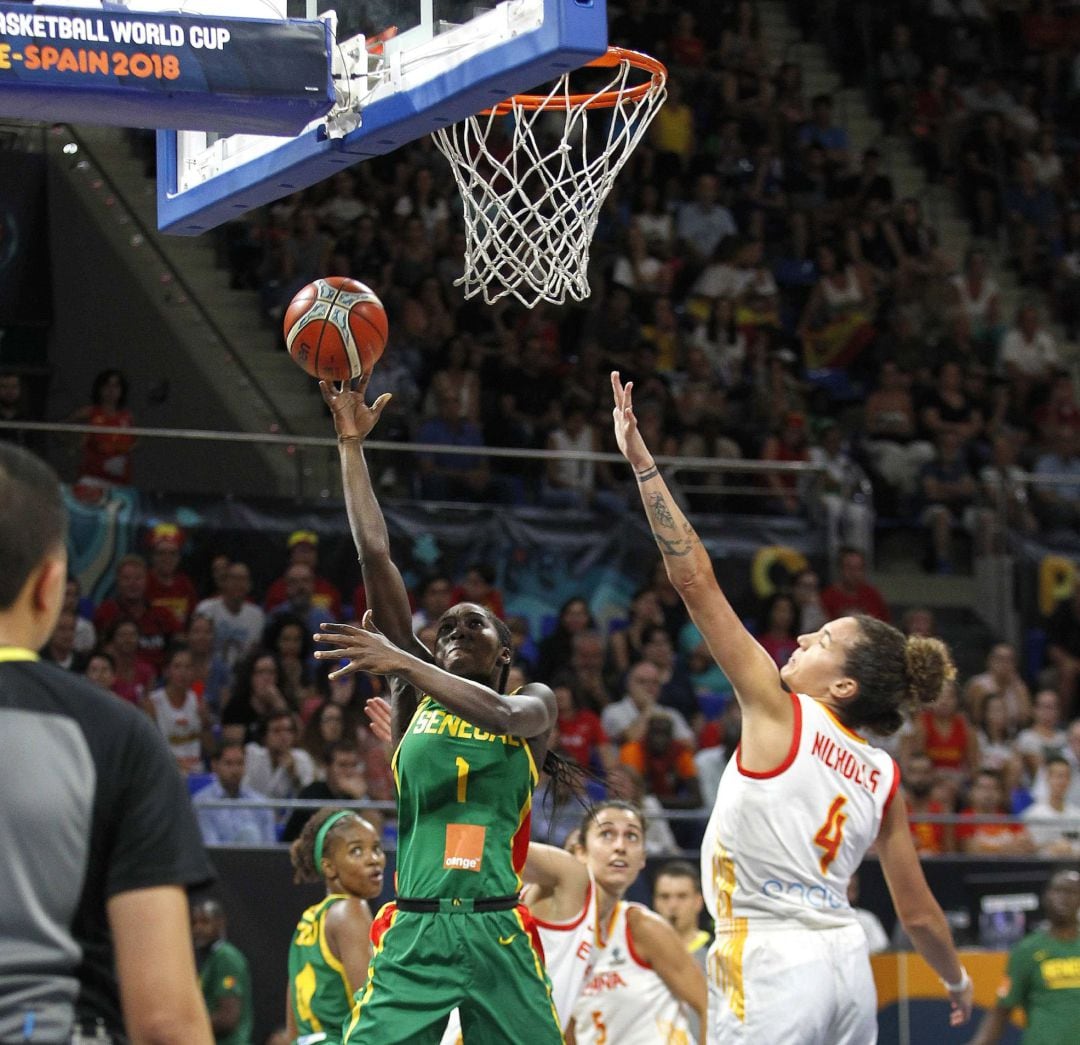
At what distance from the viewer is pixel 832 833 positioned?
4.89m

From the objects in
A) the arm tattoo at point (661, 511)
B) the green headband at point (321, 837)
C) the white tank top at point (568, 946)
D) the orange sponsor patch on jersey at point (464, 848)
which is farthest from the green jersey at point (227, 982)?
the arm tattoo at point (661, 511)

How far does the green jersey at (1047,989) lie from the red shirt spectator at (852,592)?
12.8ft

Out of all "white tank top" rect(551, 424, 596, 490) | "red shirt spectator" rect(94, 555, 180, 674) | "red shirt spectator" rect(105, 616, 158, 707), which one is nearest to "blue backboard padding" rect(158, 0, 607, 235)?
"red shirt spectator" rect(105, 616, 158, 707)

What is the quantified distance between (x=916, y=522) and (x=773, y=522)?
6.47 feet

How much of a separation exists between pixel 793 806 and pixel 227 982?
3.80 m

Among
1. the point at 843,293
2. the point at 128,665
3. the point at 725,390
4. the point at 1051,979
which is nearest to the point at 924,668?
the point at 1051,979

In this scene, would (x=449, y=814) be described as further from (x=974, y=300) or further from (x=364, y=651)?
(x=974, y=300)

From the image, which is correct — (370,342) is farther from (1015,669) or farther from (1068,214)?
(1068,214)

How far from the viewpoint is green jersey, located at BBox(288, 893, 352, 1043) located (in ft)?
20.6

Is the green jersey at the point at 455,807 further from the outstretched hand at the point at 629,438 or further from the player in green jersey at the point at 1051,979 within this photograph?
the player in green jersey at the point at 1051,979

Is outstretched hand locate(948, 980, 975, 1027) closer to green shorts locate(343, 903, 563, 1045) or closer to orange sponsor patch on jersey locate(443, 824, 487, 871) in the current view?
green shorts locate(343, 903, 563, 1045)

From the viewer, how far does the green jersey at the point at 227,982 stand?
7.82 metres

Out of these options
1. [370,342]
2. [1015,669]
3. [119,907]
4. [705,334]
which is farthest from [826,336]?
[119,907]

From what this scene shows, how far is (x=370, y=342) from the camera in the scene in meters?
5.86
